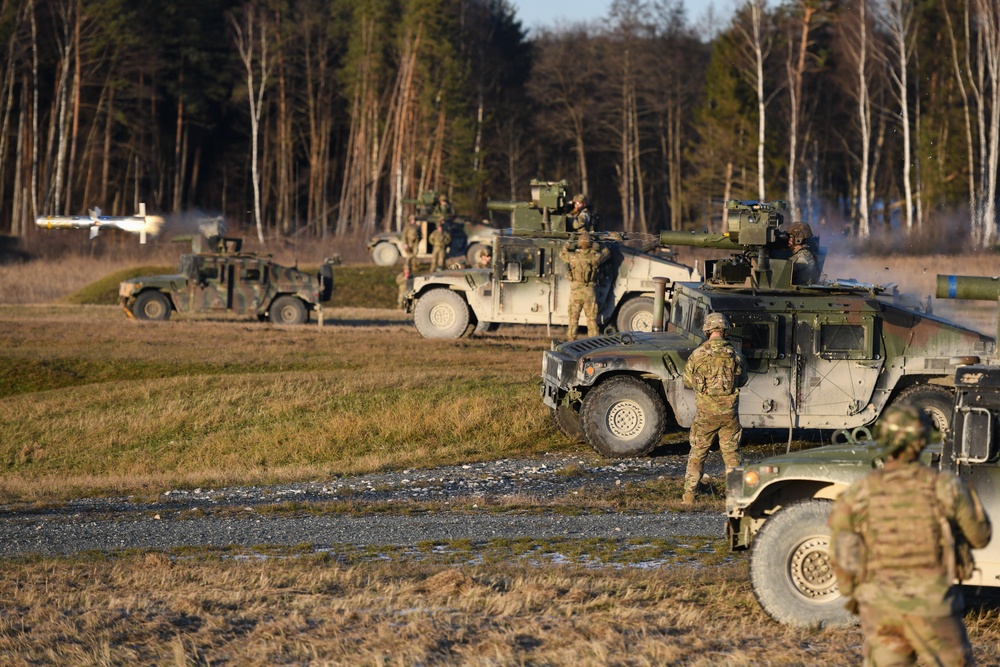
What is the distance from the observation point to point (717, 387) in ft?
39.7

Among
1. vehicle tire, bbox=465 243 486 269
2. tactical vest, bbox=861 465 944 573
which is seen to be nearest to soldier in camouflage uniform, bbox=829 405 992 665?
tactical vest, bbox=861 465 944 573

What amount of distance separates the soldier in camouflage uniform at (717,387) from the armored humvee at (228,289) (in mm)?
16851

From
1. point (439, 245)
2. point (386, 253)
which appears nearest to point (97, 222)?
point (439, 245)

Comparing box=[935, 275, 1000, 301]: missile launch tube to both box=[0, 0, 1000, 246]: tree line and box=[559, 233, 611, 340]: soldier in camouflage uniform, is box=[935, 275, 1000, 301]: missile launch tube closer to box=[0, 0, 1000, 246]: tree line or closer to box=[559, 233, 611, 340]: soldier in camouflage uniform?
box=[559, 233, 611, 340]: soldier in camouflage uniform

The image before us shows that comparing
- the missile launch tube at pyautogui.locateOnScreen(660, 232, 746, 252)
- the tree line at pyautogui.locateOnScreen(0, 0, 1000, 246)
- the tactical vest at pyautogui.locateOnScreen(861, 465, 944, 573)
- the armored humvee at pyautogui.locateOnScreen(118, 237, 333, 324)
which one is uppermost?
the tree line at pyautogui.locateOnScreen(0, 0, 1000, 246)

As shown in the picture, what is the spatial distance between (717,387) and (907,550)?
20.0 feet

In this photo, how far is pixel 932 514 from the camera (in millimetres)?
6039

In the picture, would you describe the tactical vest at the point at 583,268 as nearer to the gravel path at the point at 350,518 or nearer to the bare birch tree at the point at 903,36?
the gravel path at the point at 350,518

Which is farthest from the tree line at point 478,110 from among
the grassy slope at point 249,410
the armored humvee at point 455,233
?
the grassy slope at point 249,410

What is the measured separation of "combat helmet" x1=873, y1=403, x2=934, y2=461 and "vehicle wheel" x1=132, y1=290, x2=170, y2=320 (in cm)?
2358

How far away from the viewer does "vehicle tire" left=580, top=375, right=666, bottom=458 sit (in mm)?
15109

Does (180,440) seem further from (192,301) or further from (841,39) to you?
(841,39)

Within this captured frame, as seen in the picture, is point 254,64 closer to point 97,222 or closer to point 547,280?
point 97,222

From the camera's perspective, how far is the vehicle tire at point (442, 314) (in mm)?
24609
